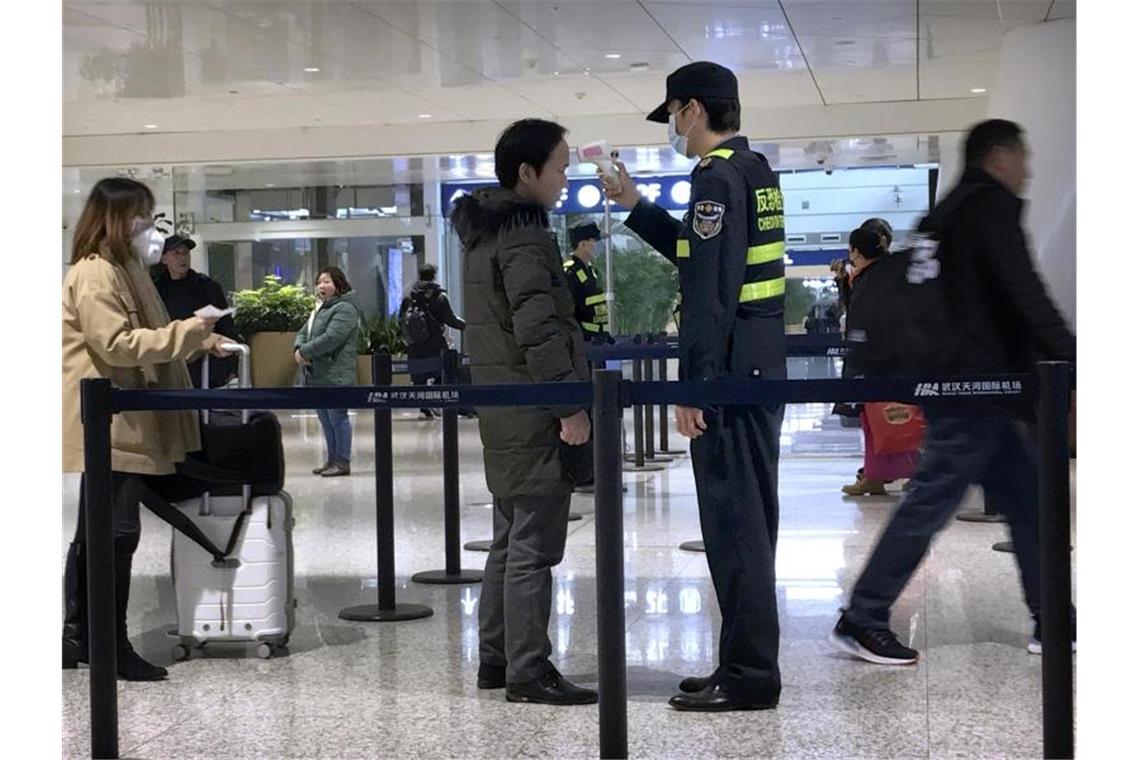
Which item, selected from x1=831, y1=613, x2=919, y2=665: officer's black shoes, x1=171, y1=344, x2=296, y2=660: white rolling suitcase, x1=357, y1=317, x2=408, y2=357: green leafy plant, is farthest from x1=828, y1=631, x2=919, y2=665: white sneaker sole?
x1=357, y1=317, x2=408, y2=357: green leafy plant

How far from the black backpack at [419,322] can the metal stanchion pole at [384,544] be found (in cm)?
1132

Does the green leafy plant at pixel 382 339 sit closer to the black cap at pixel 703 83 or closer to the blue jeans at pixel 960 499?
the blue jeans at pixel 960 499

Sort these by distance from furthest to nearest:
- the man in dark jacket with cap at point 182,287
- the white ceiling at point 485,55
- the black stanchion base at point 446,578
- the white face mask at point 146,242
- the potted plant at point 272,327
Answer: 1. the potted plant at point 272,327
2. the white ceiling at point 485,55
3. the man in dark jacket with cap at point 182,287
4. the black stanchion base at point 446,578
5. the white face mask at point 146,242

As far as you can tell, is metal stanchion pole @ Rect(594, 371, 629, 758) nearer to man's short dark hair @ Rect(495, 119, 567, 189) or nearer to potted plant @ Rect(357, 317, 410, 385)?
man's short dark hair @ Rect(495, 119, 567, 189)

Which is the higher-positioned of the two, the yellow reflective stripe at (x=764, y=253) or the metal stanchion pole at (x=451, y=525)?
the yellow reflective stripe at (x=764, y=253)

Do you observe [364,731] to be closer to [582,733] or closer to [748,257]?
[582,733]

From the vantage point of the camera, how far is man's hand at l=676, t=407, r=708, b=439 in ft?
14.9

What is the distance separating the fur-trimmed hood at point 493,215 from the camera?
486cm

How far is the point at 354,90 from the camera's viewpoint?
54.1 ft

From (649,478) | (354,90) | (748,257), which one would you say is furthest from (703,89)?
(354,90)

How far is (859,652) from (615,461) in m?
1.64

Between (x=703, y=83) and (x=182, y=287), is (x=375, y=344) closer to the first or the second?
(x=182, y=287)

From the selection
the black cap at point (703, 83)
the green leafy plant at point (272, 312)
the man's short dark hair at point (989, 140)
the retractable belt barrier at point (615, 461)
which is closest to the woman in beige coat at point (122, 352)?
the retractable belt barrier at point (615, 461)

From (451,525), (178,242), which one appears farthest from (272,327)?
(451,525)
